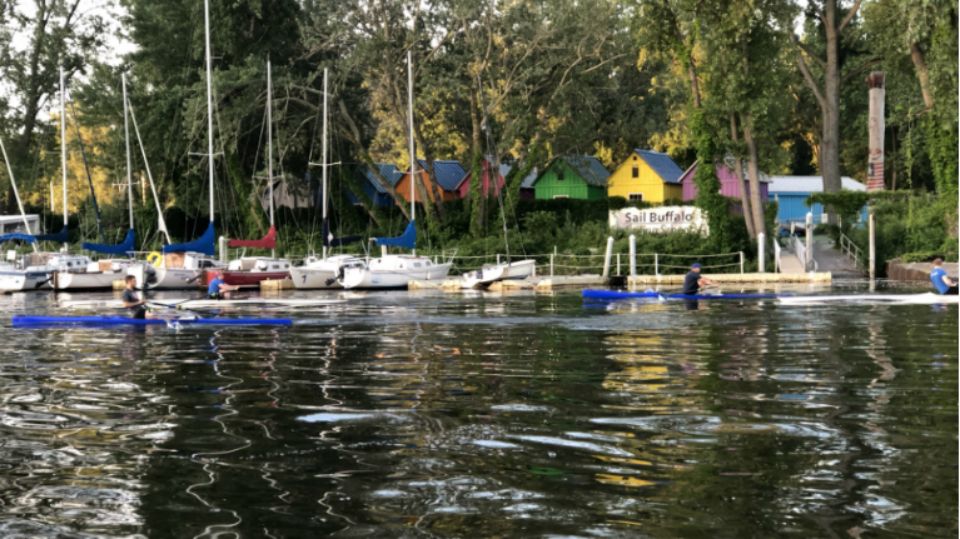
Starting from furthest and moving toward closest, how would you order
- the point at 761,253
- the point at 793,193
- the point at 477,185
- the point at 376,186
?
the point at 793,193 < the point at 376,186 < the point at 477,185 < the point at 761,253

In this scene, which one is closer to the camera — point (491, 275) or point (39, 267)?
point (491, 275)

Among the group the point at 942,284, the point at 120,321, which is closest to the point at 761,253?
the point at 942,284

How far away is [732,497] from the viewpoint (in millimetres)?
8992

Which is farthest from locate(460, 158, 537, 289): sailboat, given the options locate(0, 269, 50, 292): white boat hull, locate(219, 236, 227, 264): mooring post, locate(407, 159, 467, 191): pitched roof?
locate(407, 159, 467, 191): pitched roof

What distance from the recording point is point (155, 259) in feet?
181

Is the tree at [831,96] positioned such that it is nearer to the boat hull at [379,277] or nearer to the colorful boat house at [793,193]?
the colorful boat house at [793,193]

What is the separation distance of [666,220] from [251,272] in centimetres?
2012

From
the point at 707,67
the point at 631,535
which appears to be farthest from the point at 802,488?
the point at 707,67

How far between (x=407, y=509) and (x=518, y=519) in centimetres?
92

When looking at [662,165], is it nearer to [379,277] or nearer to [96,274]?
[379,277]

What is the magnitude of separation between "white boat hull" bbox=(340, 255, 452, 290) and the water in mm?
25546

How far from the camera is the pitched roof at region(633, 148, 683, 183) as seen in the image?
7944 centimetres

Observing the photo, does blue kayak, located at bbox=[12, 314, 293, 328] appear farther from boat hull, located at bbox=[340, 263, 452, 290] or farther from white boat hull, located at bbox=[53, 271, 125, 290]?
white boat hull, located at bbox=[53, 271, 125, 290]

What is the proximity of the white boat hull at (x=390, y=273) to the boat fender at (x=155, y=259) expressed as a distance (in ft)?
32.0
